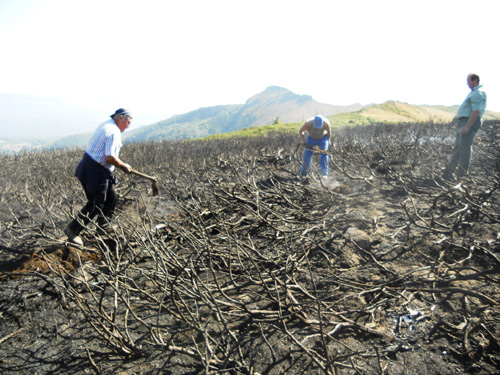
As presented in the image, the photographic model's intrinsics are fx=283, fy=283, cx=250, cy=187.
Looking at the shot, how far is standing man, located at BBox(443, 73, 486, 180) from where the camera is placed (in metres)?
4.19

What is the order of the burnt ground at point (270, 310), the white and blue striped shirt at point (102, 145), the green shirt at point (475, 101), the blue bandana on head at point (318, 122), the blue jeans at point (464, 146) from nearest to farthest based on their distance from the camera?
1. the burnt ground at point (270, 310)
2. the white and blue striped shirt at point (102, 145)
3. the green shirt at point (475, 101)
4. the blue jeans at point (464, 146)
5. the blue bandana on head at point (318, 122)

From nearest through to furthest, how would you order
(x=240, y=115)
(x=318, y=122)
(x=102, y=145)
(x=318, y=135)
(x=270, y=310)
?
(x=270, y=310), (x=102, y=145), (x=318, y=122), (x=318, y=135), (x=240, y=115)

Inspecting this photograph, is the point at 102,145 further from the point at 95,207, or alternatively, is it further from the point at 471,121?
the point at 471,121

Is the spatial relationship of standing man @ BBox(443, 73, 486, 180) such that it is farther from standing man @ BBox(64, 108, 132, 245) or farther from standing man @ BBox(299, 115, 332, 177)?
standing man @ BBox(64, 108, 132, 245)

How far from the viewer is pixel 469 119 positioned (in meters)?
4.21

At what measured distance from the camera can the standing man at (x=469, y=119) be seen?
419 cm

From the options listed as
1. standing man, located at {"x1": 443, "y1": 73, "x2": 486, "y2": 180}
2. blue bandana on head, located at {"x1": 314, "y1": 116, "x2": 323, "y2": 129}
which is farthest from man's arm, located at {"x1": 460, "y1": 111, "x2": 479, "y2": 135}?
blue bandana on head, located at {"x1": 314, "y1": 116, "x2": 323, "y2": 129}

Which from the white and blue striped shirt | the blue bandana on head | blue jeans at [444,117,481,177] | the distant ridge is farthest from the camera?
the distant ridge

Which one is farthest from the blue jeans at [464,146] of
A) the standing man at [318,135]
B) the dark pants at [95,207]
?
the dark pants at [95,207]

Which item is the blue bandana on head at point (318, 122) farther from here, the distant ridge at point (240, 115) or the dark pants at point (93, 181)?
the distant ridge at point (240, 115)

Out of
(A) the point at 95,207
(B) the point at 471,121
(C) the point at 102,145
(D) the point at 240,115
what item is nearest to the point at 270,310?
(A) the point at 95,207

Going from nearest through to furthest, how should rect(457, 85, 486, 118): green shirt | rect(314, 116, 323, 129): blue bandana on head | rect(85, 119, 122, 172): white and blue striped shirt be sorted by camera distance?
rect(85, 119, 122, 172): white and blue striped shirt, rect(457, 85, 486, 118): green shirt, rect(314, 116, 323, 129): blue bandana on head

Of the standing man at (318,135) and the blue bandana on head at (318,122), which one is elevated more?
the blue bandana on head at (318,122)

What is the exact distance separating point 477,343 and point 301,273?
1307 millimetres
